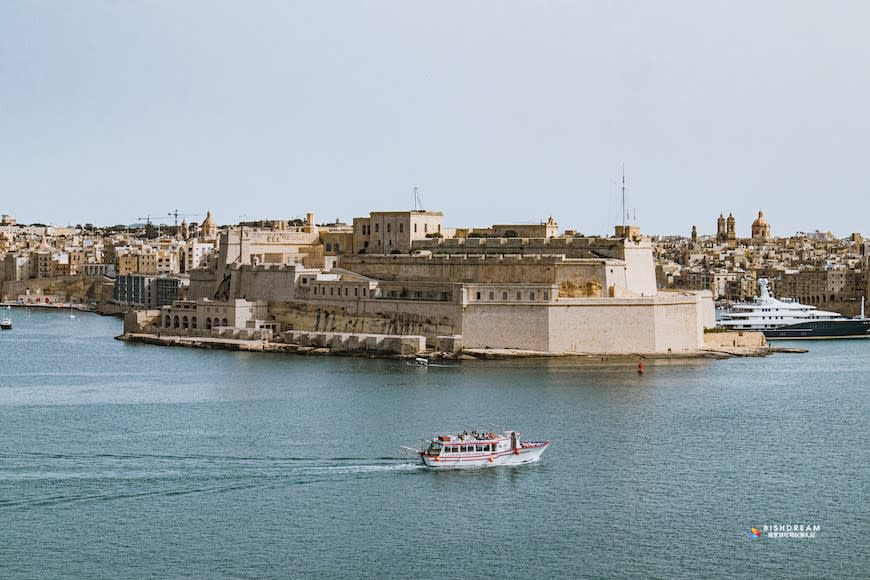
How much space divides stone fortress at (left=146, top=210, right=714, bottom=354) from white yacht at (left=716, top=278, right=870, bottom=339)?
12.7ft

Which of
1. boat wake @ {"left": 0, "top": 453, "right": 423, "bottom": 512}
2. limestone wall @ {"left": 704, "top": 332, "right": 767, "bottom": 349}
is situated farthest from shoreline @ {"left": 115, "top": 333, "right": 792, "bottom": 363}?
boat wake @ {"left": 0, "top": 453, "right": 423, "bottom": 512}

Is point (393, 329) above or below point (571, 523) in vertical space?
above

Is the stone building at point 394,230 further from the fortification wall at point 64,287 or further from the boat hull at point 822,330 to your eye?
the fortification wall at point 64,287

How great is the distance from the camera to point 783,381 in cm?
→ 2722

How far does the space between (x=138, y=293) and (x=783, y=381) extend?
2939 cm

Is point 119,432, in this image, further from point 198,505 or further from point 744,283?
point 744,283

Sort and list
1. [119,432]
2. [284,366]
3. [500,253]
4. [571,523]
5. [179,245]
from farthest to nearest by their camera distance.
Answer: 1. [179,245]
2. [500,253]
3. [284,366]
4. [119,432]
5. [571,523]

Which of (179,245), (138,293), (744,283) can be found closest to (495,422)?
(138,293)

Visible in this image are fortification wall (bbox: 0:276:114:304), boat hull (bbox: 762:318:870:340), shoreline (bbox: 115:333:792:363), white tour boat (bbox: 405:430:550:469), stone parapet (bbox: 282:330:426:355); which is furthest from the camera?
fortification wall (bbox: 0:276:114:304)

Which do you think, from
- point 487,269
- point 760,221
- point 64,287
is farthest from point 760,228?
point 487,269

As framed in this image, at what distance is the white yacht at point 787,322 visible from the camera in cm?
4000

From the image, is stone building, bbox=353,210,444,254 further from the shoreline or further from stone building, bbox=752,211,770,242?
stone building, bbox=752,211,770,242

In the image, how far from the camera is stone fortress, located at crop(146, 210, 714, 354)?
30875 millimetres

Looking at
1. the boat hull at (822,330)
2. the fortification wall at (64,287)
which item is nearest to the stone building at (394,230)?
the boat hull at (822,330)
